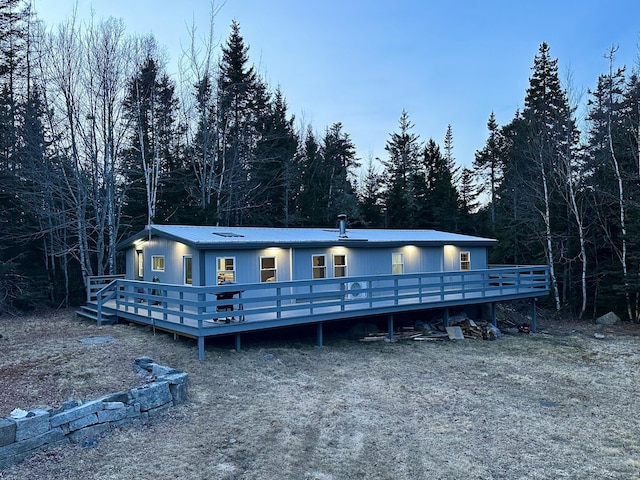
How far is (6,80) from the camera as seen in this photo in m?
19.1

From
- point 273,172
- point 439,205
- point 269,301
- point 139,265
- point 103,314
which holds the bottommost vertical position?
point 103,314

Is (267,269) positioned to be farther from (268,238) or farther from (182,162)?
(182,162)

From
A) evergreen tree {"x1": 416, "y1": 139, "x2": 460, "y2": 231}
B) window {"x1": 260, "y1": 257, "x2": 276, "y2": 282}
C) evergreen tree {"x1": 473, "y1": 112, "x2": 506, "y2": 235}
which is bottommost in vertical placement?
window {"x1": 260, "y1": 257, "x2": 276, "y2": 282}

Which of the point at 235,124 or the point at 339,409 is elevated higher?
the point at 235,124

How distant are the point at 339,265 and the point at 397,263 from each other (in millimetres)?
2569

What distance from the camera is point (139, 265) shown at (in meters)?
14.4

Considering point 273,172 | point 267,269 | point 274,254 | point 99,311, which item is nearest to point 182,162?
point 273,172

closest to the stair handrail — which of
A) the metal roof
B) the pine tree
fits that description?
the metal roof

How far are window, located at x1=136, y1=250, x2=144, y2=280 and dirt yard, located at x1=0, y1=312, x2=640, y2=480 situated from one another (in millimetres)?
3096

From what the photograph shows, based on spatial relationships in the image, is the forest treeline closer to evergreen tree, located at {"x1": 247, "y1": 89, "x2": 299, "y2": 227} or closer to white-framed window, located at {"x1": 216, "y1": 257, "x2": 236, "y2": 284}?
evergreen tree, located at {"x1": 247, "y1": 89, "x2": 299, "y2": 227}

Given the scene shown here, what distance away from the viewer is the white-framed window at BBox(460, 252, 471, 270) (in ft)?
54.8

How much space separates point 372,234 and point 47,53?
15.3 meters

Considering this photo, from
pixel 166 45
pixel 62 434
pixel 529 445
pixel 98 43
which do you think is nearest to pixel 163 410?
pixel 62 434

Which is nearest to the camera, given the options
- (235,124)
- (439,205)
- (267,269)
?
(267,269)
